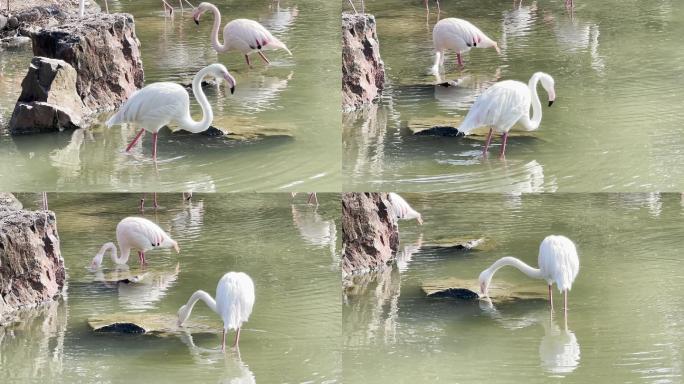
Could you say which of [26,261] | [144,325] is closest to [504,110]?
[144,325]

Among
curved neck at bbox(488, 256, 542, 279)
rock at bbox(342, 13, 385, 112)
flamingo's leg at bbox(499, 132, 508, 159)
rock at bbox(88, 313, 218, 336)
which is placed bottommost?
rock at bbox(88, 313, 218, 336)

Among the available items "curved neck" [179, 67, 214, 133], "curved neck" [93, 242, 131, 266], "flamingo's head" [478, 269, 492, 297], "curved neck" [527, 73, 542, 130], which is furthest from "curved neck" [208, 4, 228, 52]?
"flamingo's head" [478, 269, 492, 297]

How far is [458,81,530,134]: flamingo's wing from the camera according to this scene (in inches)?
242

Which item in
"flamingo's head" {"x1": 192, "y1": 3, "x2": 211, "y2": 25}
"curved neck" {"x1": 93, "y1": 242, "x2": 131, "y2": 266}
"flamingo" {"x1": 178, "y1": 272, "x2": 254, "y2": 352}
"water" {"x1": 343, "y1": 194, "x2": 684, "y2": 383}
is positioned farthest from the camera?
"flamingo's head" {"x1": 192, "y1": 3, "x2": 211, "y2": 25}

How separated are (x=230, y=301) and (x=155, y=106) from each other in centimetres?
101

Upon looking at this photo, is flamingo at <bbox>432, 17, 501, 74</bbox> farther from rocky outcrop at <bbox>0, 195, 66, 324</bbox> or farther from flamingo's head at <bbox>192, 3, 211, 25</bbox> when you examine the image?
rocky outcrop at <bbox>0, 195, 66, 324</bbox>

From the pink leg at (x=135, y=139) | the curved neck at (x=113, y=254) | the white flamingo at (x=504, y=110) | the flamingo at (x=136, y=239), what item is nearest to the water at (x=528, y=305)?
the white flamingo at (x=504, y=110)

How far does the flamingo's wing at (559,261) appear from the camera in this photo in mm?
6164

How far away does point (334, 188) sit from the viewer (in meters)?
6.18

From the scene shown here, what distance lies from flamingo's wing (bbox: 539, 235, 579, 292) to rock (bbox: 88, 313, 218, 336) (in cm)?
161

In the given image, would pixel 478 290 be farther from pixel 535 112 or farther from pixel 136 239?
pixel 136 239

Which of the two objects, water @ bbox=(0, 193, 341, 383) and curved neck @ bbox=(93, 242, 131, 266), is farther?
curved neck @ bbox=(93, 242, 131, 266)

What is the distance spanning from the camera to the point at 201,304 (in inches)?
243

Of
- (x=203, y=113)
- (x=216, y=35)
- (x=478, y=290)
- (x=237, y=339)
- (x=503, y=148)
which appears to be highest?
(x=216, y=35)
